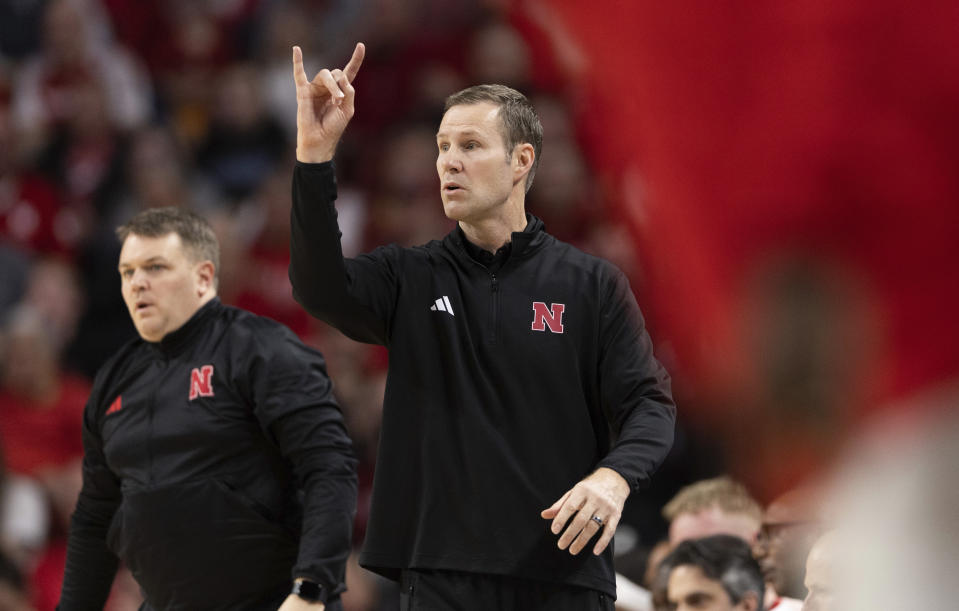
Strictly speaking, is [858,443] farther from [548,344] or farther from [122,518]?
[122,518]

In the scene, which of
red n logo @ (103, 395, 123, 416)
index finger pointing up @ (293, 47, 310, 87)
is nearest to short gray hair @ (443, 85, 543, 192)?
index finger pointing up @ (293, 47, 310, 87)

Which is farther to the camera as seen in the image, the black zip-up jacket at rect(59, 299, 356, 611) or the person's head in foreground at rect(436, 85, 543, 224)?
the black zip-up jacket at rect(59, 299, 356, 611)

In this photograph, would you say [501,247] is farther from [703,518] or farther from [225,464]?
[703,518]

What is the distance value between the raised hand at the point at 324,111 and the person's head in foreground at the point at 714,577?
2513 millimetres

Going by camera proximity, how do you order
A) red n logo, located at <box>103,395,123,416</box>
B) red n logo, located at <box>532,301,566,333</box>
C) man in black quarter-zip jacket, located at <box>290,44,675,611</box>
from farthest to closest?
1. red n logo, located at <box>103,395,123,416</box>
2. red n logo, located at <box>532,301,566,333</box>
3. man in black quarter-zip jacket, located at <box>290,44,675,611</box>

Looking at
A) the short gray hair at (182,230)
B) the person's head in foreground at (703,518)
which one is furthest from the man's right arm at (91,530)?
the person's head in foreground at (703,518)

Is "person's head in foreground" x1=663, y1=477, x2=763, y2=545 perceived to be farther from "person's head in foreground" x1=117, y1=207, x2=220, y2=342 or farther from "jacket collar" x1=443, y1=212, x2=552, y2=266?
"person's head in foreground" x1=117, y1=207, x2=220, y2=342

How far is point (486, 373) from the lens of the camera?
3.10 metres

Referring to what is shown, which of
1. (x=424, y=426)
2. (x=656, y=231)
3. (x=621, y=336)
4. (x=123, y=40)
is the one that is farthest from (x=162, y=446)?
(x=123, y=40)

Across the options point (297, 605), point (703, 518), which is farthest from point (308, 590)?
point (703, 518)

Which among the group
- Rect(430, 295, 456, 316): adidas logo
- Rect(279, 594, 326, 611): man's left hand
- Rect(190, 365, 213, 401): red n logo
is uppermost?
Rect(430, 295, 456, 316): adidas logo

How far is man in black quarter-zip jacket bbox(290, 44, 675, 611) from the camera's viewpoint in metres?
2.92

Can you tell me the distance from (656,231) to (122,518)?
4030mm

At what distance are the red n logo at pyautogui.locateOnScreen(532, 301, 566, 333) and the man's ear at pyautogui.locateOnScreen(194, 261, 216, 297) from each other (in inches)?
68.8
